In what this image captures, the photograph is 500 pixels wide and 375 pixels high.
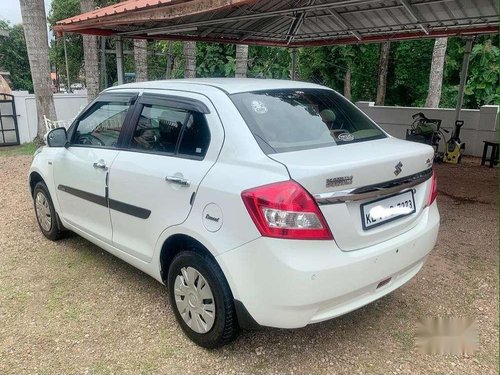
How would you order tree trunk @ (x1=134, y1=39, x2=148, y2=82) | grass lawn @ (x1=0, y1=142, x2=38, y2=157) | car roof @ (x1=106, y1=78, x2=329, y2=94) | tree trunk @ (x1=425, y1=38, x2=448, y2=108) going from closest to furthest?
car roof @ (x1=106, y1=78, x2=329, y2=94) < tree trunk @ (x1=134, y1=39, x2=148, y2=82) < grass lawn @ (x1=0, y1=142, x2=38, y2=157) < tree trunk @ (x1=425, y1=38, x2=448, y2=108)

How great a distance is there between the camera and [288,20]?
7918 millimetres

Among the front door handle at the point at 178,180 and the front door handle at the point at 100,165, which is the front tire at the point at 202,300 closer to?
the front door handle at the point at 178,180

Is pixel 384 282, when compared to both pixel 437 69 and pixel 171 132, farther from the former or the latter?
pixel 437 69

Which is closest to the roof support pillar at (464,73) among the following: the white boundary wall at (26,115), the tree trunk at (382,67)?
the tree trunk at (382,67)

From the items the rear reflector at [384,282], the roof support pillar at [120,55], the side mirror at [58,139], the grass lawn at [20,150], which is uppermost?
the roof support pillar at [120,55]

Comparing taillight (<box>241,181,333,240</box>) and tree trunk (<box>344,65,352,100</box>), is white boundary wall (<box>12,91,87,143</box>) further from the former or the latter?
taillight (<box>241,181,333,240</box>)

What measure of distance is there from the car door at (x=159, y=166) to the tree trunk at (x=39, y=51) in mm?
7650

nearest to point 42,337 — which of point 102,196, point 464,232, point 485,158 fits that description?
point 102,196

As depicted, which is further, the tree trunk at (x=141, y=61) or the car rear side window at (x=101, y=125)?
the tree trunk at (x=141, y=61)

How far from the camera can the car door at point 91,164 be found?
3461 mm

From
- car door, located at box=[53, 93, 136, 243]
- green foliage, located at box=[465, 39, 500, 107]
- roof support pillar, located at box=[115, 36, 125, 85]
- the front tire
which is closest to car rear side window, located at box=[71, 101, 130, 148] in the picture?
car door, located at box=[53, 93, 136, 243]

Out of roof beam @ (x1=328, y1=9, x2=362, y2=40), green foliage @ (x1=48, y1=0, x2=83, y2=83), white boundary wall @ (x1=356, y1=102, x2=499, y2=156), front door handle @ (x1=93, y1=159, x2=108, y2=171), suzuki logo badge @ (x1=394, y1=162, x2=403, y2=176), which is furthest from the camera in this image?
green foliage @ (x1=48, y1=0, x2=83, y2=83)

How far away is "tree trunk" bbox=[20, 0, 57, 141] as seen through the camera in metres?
9.15

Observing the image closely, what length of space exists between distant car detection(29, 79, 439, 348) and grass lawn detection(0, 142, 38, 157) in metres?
8.18
